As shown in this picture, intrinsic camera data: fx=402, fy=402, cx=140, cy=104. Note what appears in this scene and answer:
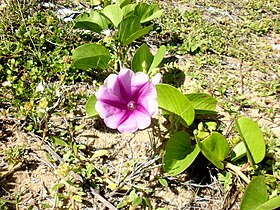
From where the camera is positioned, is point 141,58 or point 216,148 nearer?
point 216,148

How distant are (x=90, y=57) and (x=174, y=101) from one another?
2.22 ft

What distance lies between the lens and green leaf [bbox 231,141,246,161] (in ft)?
6.78

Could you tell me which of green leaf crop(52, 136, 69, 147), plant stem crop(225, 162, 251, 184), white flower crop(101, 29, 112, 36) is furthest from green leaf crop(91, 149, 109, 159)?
white flower crop(101, 29, 112, 36)

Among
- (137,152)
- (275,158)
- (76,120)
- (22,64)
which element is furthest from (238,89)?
(22,64)

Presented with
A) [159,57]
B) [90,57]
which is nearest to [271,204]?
[159,57]

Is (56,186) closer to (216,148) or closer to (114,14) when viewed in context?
(216,148)

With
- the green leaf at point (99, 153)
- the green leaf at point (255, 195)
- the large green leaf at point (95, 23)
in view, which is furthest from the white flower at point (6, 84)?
the green leaf at point (255, 195)

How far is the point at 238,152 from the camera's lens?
82.5 inches

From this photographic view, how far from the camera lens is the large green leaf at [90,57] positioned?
2.33 metres

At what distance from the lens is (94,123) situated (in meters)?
2.31

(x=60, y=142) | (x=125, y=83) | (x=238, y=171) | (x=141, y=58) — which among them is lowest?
(x=238, y=171)

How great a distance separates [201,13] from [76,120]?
5.42 feet

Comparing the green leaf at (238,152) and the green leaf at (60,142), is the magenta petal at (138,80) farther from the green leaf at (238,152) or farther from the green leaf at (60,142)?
the green leaf at (238,152)

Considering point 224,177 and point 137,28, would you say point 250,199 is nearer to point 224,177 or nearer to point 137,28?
point 224,177
